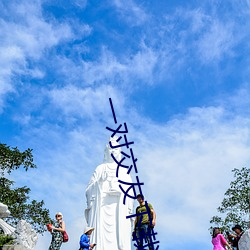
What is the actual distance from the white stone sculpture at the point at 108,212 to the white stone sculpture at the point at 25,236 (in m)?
5.03

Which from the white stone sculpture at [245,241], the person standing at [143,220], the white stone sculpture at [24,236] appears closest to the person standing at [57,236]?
the white stone sculpture at [24,236]

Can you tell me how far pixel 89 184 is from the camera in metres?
16.7

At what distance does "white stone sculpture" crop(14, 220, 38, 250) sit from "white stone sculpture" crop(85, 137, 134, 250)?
503 centimetres

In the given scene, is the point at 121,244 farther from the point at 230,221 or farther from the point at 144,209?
the point at 144,209

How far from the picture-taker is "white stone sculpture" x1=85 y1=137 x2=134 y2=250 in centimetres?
1562

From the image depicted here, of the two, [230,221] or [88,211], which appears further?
[230,221]

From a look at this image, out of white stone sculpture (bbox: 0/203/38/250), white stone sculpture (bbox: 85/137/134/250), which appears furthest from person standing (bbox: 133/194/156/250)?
white stone sculpture (bbox: 85/137/134/250)

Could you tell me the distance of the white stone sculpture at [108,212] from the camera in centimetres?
1562

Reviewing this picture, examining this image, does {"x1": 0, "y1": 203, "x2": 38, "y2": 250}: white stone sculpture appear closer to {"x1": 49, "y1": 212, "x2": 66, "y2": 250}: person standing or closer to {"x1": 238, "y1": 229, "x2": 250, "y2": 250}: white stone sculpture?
{"x1": 49, "y1": 212, "x2": 66, "y2": 250}: person standing

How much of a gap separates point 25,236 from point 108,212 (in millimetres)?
5869

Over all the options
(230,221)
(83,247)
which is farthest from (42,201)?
(83,247)

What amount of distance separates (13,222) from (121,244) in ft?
18.1

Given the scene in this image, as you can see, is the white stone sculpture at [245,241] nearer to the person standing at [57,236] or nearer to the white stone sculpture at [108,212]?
the person standing at [57,236]

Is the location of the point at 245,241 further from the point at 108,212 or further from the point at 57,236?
the point at 108,212
